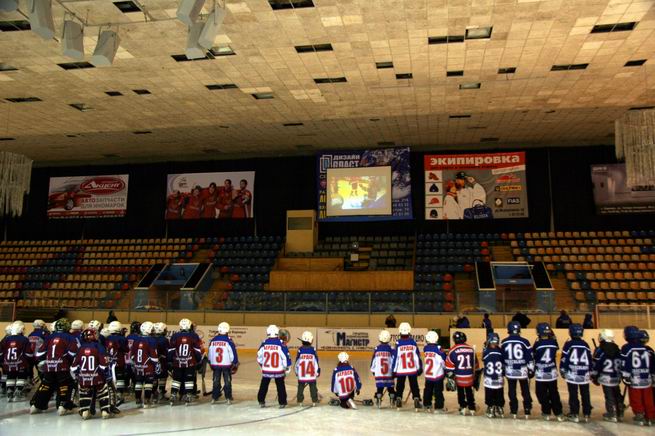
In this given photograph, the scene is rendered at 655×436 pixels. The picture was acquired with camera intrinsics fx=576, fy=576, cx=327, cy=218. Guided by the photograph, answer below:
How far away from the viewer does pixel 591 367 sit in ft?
32.8

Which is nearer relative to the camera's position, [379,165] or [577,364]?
[577,364]

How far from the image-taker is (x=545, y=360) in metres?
9.91

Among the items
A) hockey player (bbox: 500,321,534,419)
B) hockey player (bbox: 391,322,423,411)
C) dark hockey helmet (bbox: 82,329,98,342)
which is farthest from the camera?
hockey player (bbox: 391,322,423,411)

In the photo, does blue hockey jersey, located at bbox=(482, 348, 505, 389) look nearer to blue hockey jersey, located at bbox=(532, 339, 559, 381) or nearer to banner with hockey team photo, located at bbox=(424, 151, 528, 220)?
blue hockey jersey, located at bbox=(532, 339, 559, 381)

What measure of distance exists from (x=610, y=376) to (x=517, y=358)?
62.0 inches

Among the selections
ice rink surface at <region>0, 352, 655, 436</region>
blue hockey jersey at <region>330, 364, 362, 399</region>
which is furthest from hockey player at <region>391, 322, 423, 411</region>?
blue hockey jersey at <region>330, 364, 362, 399</region>

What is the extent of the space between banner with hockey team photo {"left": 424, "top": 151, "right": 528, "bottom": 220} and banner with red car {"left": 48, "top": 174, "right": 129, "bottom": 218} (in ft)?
50.9

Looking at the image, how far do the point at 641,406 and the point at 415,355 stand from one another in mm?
3808

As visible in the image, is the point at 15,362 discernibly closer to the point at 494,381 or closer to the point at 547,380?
the point at 494,381

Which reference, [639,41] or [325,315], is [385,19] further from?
[325,315]

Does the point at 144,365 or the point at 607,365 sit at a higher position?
the point at 607,365

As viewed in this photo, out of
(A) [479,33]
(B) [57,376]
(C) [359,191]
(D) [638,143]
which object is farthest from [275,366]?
(C) [359,191]

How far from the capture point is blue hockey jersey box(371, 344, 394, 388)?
1084 cm

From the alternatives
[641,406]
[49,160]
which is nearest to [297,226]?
[49,160]
